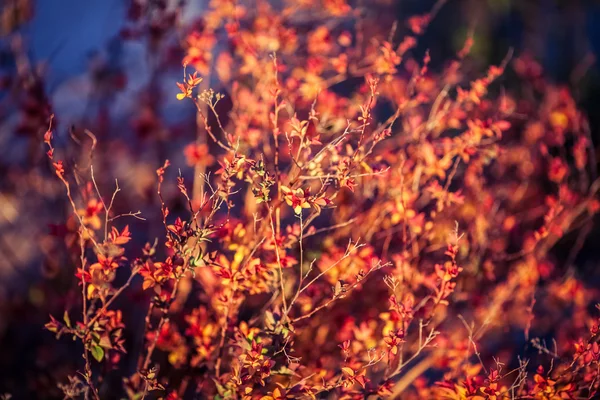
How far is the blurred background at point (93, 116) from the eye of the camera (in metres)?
4.08

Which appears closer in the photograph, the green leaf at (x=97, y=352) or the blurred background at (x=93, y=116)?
the green leaf at (x=97, y=352)

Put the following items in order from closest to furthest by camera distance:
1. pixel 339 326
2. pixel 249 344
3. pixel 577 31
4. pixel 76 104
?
pixel 249 344, pixel 339 326, pixel 577 31, pixel 76 104

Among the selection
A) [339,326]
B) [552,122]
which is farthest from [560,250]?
[339,326]

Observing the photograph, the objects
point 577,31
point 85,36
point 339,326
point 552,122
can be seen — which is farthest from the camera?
point 85,36

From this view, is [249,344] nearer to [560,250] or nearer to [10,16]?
[10,16]

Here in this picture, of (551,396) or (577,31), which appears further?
(577,31)

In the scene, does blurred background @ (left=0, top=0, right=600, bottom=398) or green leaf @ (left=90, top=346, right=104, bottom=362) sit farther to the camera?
blurred background @ (left=0, top=0, right=600, bottom=398)

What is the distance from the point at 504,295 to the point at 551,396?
56.0 inches

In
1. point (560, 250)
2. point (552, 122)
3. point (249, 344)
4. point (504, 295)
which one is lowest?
point (560, 250)

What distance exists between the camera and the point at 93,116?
7.04 metres

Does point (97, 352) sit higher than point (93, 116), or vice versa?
point (97, 352)

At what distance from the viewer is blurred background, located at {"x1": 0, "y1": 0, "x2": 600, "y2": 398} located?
4078 millimetres

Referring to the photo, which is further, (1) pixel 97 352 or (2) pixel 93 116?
(2) pixel 93 116

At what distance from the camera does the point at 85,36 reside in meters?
12.2
